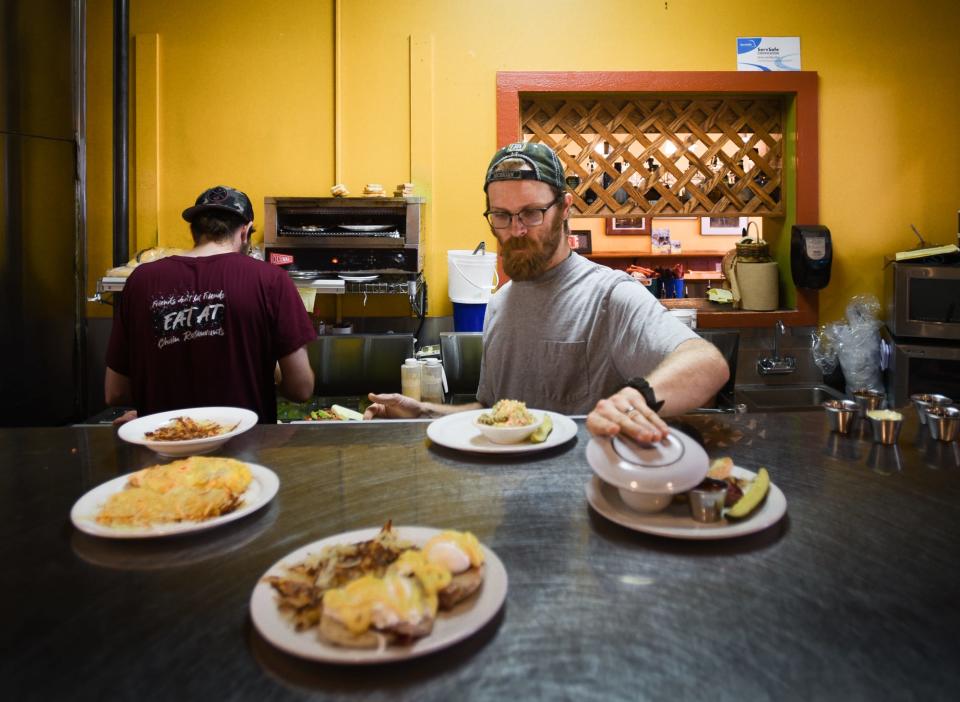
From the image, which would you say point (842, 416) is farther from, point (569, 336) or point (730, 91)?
point (730, 91)

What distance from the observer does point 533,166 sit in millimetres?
1850

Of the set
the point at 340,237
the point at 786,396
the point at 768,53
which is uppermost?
the point at 768,53

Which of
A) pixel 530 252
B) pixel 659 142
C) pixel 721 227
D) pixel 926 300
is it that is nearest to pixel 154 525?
pixel 530 252

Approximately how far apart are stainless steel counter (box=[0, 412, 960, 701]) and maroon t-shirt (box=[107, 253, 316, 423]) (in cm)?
95

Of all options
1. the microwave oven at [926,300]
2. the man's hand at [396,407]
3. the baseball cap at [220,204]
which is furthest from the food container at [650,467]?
the microwave oven at [926,300]

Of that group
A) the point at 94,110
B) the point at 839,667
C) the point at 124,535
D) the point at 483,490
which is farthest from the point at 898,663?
the point at 94,110

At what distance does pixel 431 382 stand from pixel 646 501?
2148 mm

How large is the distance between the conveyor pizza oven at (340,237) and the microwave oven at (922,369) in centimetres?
278

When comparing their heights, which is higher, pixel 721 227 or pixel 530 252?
pixel 721 227

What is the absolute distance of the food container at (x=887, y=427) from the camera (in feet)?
4.02

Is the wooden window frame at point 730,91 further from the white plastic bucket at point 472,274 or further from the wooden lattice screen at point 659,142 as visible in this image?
the white plastic bucket at point 472,274

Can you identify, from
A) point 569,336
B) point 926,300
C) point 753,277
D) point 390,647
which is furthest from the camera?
point 753,277

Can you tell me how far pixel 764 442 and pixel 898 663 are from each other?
2.33 feet

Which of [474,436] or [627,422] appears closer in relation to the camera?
[627,422]
